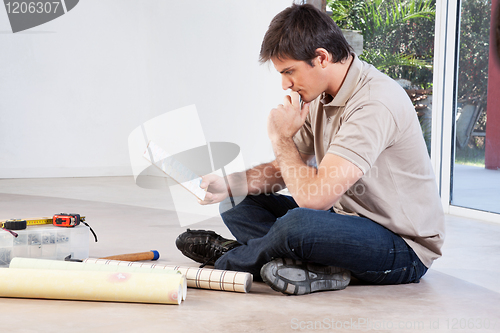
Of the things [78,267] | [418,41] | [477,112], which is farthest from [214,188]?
[418,41]

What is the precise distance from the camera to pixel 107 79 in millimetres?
5582

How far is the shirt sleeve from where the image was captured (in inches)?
52.4

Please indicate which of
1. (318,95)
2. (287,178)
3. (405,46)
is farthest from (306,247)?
(405,46)

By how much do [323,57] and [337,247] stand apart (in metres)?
0.54

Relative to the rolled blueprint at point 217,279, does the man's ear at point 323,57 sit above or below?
above

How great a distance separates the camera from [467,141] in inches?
122

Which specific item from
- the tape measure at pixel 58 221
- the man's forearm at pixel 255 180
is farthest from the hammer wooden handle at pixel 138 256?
the man's forearm at pixel 255 180

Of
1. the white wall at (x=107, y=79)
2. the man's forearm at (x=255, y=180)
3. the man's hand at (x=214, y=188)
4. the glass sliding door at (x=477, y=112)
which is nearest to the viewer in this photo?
the man's hand at (x=214, y=188)

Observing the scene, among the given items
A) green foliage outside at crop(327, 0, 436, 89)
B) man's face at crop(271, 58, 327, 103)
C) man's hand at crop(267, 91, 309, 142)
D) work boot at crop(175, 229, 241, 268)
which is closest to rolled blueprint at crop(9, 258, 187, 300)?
work boot at crop(175, 229, 241, 268)

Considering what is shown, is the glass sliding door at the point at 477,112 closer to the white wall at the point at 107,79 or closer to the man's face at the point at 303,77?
the man's face at the point at 303,77

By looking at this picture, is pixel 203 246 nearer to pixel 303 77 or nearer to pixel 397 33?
pixel 303 77

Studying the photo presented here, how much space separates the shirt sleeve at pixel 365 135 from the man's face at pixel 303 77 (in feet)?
0.52

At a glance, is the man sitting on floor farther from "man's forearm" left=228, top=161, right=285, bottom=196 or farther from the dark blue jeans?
"man's forearm" left=228, top=161, right=285, bottom=196

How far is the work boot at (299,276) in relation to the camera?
146cm
